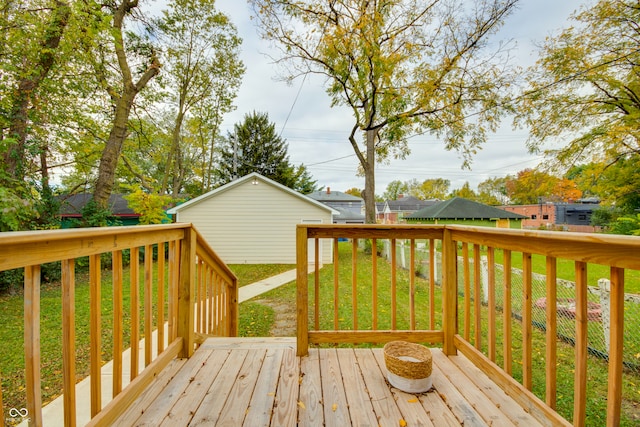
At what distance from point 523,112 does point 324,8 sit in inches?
252

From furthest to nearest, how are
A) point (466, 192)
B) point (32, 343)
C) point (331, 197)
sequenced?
1. point (466, 192)
2. point (331, 197)
3. point (32, 343)

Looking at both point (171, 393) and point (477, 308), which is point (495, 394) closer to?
point (477, 308)

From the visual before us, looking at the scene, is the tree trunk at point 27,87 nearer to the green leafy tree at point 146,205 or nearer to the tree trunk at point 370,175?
the green leafy tree at point 146,205

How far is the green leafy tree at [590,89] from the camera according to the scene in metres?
7.68

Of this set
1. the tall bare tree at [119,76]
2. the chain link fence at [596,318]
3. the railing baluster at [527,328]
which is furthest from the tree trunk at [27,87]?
the chain link fence at [596,318]

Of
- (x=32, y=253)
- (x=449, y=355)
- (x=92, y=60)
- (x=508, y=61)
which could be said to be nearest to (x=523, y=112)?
(x=508, y=61)

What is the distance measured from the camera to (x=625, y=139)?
8.17 m

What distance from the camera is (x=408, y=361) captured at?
1664 millimetres

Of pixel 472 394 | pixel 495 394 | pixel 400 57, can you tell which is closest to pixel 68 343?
pixel 472 394

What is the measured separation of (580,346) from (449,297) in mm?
972

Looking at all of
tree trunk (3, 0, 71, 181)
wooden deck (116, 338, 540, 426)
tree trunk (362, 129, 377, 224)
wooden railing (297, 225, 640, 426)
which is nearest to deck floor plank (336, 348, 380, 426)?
wooden deck (116, 338, 540, 426)

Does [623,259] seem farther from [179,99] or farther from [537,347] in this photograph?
[179,99]

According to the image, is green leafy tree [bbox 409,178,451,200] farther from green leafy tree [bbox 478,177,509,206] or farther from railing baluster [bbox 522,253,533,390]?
railing baluster [bbox 522,253,533,390]

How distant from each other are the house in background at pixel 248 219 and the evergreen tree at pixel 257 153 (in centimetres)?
796
